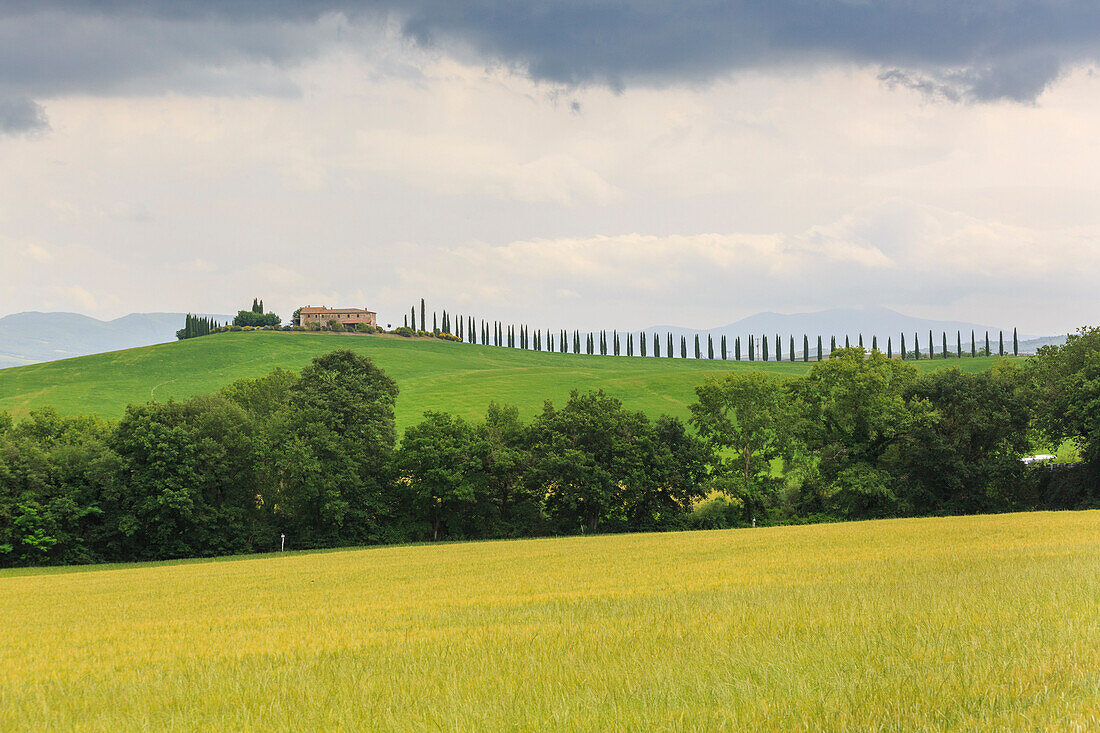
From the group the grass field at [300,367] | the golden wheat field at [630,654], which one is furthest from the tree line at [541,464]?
the grass field at [300,367]

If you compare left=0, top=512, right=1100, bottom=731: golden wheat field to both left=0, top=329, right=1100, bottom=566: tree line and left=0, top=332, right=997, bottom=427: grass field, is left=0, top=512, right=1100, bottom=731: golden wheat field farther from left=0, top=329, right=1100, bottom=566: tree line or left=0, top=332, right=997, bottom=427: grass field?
left=0, top=332, right=997, bottom=427: grass field

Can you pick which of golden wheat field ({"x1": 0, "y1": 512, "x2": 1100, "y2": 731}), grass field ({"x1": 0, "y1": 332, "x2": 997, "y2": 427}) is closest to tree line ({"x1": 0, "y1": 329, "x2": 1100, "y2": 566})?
golden wheat field ({"x1": 0, "y1": 512, "x2": 1100, "y2": 731})

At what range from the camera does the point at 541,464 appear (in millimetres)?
68750

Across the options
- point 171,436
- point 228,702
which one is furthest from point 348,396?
point 228,702

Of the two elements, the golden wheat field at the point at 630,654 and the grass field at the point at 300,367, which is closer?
the golden wheat field at the point at 630,654

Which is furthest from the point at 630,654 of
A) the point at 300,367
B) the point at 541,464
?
the point at 300,367

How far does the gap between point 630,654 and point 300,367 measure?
15015 cm

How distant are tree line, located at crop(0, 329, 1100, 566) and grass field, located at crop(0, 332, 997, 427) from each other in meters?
44.7

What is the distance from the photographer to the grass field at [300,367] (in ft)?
417

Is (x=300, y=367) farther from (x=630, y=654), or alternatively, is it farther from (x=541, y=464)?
(x=630, y=654)

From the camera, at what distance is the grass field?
127250 millimetres

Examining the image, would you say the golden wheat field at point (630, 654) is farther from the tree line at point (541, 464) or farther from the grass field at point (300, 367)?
the grass field at point (300, 367)

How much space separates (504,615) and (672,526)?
53472mm

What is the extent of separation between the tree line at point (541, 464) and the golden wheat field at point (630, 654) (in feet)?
135
